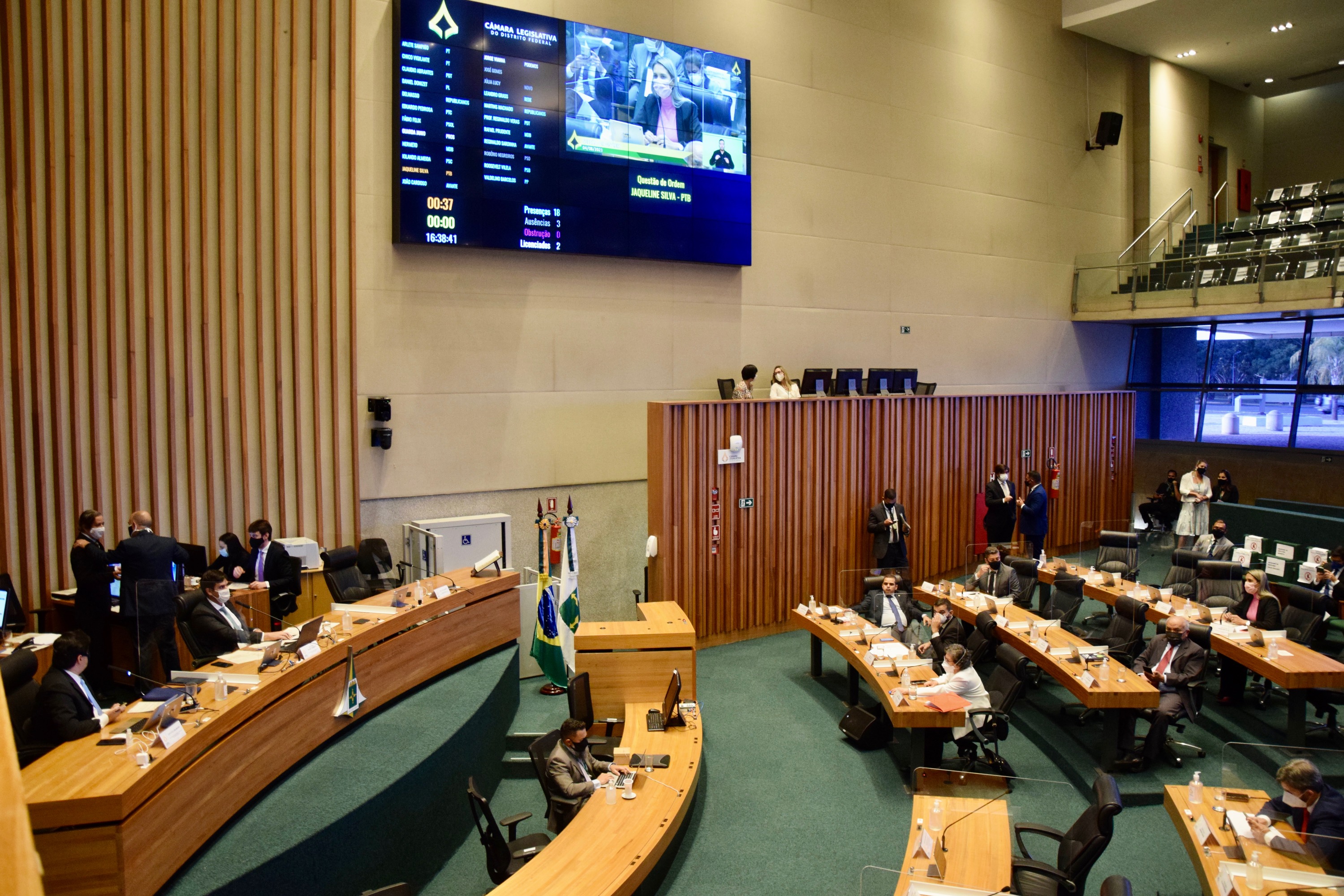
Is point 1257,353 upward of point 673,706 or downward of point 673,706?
upward

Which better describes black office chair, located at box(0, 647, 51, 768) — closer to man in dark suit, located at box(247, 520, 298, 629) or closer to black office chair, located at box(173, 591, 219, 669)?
black office chair, located at box(173, 591, 219, 669)

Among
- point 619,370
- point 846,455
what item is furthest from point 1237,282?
point 619,370

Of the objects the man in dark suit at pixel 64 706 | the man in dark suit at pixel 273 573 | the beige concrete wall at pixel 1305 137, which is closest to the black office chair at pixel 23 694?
the man in dark suit at pixel 64 706

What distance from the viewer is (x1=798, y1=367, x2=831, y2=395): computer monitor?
424 inches

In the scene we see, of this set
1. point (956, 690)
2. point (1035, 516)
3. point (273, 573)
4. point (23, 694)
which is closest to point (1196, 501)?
point (1035, 516)

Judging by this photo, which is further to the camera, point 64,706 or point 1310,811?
point 64,706

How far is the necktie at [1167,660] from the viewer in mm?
7004

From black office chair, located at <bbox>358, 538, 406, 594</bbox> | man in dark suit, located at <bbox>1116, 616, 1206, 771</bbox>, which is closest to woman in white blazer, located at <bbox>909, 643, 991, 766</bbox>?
man in dark suit, located at <bbox>1116, 616, 1206, 771</bbox>

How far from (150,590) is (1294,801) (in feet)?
23.9

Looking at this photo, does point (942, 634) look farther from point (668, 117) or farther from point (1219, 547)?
point (668, 117)

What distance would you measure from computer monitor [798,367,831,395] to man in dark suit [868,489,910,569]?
58.9 inches

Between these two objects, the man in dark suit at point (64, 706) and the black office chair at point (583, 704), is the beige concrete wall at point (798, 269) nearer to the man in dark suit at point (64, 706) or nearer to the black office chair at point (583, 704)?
the black office chair at point (583, 704)

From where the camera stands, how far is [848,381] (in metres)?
11.1

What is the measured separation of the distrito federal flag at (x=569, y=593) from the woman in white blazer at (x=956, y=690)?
9.83 feet
